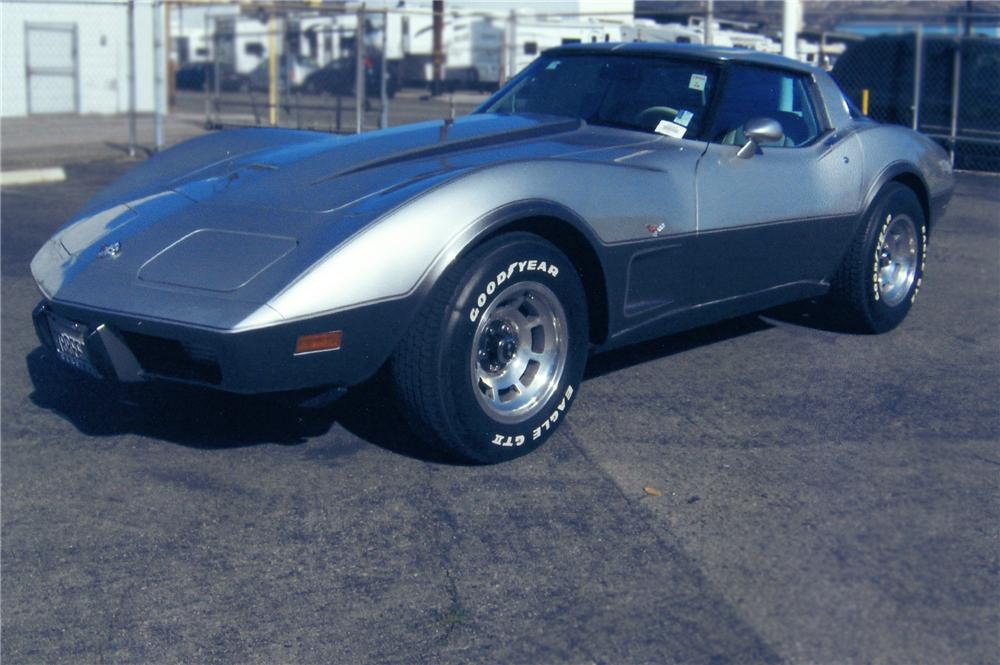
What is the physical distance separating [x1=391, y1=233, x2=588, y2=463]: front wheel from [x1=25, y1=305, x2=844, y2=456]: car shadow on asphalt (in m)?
0.15

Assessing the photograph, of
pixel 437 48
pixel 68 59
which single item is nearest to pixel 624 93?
pixel 437 48

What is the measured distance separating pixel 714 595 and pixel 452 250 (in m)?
1.32

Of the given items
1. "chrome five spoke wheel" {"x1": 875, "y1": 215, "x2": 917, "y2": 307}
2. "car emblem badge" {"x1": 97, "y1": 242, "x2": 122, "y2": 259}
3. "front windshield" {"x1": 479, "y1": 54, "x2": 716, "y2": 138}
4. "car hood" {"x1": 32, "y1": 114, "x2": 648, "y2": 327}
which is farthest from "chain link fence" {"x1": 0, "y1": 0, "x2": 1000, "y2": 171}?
"car emblem badge" {"x1": 97, "y1": 242, "x2": 122, "y2": 259}

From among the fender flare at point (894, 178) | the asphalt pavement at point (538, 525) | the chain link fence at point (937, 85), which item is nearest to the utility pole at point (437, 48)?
the chain link fence at point (937, 85)

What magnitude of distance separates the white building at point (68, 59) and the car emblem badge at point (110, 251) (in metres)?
21.4

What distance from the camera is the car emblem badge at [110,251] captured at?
385cm

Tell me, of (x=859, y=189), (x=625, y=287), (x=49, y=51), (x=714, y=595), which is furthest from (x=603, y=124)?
(x=49, y=51)

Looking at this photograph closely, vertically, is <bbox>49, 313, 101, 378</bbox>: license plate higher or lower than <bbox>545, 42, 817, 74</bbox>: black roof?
lower

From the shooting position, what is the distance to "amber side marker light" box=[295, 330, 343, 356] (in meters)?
3.40

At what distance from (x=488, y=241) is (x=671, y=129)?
137 cm

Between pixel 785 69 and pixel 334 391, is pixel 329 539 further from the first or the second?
pixel 785 69

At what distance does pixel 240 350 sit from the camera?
10.9ft

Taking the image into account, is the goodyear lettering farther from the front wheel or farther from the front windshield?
the front windshield

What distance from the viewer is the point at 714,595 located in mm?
2979
